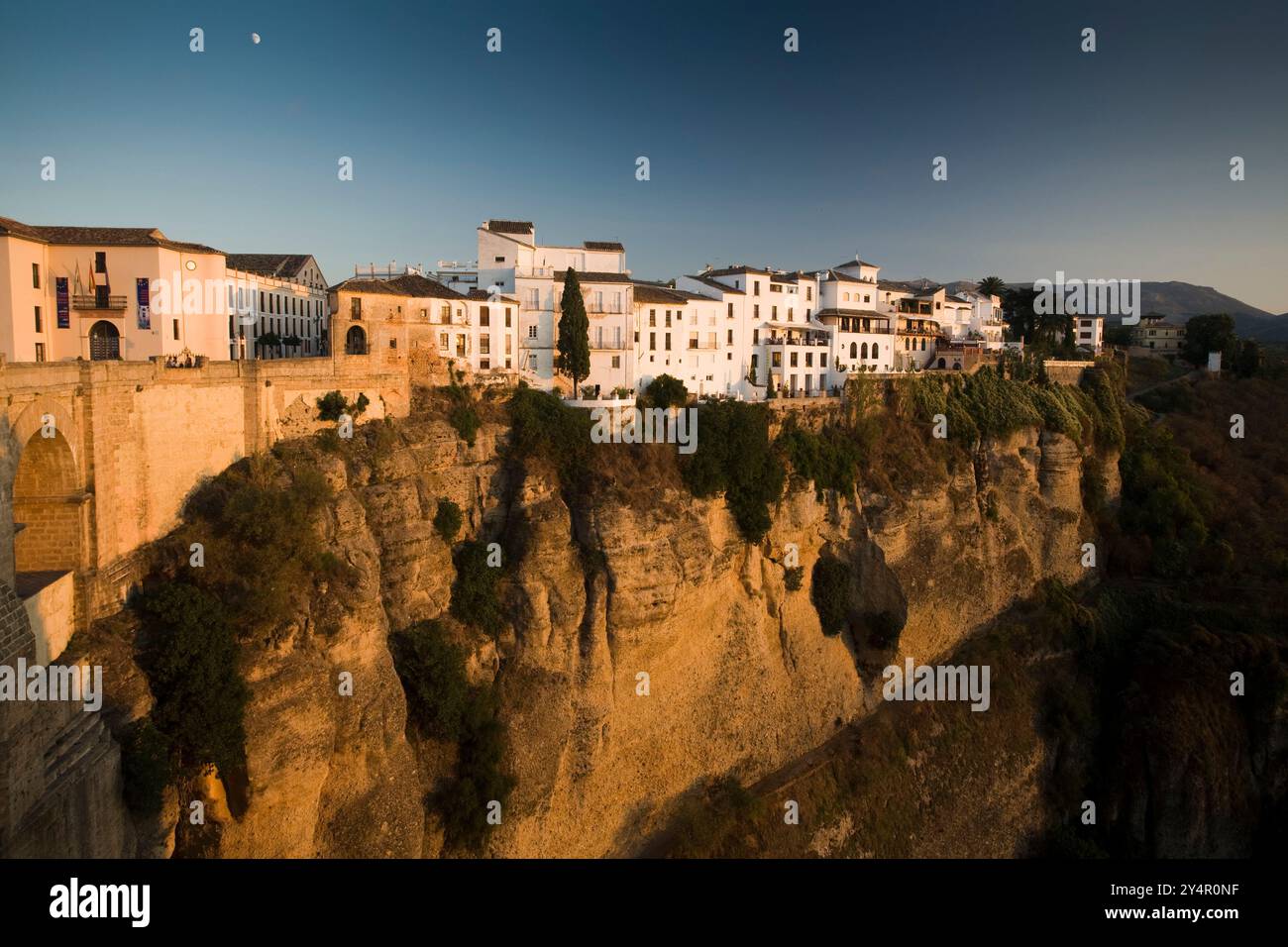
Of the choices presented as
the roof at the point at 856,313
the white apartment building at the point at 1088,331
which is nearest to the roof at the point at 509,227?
the roof at the point at 856,313

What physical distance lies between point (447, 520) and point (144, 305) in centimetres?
926

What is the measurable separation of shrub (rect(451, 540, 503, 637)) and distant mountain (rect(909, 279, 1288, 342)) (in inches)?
3828

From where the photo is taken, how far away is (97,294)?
20.4 meters

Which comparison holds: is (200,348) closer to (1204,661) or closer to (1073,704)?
(1073,704)

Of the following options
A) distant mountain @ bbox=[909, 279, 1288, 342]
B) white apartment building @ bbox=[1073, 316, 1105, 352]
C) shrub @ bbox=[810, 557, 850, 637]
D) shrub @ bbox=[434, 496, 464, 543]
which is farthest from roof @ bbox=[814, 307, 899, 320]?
distant mountain @ bbox=[909, 279, 1288, 342]

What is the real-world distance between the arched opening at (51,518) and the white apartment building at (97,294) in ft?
18.5

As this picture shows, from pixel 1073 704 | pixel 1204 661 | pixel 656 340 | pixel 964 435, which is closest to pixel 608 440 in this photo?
pixel 656 340

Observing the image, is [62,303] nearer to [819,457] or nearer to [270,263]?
[270,263]

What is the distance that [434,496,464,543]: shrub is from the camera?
2044 cm

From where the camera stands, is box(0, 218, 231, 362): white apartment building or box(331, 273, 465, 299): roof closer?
box(0, 218, 231, 362): white apartment building

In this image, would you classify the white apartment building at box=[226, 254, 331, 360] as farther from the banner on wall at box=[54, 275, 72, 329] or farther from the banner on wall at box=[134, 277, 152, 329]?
the banner on wall at box=[54, 275, 72, 329]

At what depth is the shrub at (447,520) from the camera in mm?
20438

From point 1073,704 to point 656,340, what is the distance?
745 inches

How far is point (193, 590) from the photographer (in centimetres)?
1512
